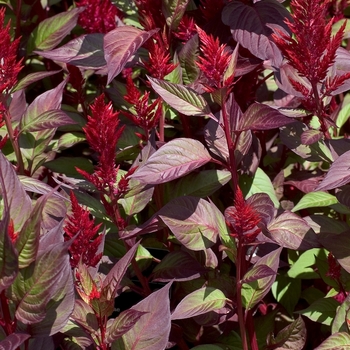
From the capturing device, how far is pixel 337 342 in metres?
1.41

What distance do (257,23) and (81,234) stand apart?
899 millimetres

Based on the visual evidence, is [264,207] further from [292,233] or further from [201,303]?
[201,303]

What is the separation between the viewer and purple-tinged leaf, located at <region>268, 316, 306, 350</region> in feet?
5.20

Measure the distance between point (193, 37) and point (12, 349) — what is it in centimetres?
101

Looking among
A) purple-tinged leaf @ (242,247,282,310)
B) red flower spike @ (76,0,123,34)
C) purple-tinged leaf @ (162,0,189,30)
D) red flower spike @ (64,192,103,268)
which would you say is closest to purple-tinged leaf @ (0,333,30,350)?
red flower spike @ (64,192,103,268)

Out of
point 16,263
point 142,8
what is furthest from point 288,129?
point 16,263

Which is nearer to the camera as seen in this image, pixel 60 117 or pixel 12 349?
pixel 12 349

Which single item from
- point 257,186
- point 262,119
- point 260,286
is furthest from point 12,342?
point 257,186

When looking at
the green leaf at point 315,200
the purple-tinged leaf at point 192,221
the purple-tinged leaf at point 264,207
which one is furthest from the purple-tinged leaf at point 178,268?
the green leaf at point 315,200

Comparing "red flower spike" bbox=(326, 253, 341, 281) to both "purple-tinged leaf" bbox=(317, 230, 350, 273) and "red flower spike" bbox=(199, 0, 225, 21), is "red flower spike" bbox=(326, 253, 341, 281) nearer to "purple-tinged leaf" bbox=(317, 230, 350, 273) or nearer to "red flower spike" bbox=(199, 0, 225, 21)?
"purple-tinged leaf" bbox=(317, 230, 350, 273)

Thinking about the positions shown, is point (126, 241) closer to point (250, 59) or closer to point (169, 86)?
point (169, 86)

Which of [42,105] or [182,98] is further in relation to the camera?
[42,105]

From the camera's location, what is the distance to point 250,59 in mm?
1890

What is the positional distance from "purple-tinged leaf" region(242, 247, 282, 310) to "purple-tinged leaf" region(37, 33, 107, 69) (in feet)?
2.49
